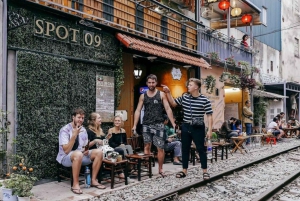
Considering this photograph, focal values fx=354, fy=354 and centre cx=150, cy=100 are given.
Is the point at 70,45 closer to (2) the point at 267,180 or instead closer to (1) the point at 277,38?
(2) the point at 267,180

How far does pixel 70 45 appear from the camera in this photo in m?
7.96

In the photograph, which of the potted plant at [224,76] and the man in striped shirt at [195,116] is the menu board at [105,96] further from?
the potted plant at [224,76]

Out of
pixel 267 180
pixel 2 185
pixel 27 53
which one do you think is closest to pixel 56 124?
pixel 27 53

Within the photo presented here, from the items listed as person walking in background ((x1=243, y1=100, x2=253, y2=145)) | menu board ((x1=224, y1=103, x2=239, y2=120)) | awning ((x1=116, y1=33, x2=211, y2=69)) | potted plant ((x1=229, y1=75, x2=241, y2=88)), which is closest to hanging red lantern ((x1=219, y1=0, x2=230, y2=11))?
potted plant ((x1=229, y1=75, x2=241, y2=88))

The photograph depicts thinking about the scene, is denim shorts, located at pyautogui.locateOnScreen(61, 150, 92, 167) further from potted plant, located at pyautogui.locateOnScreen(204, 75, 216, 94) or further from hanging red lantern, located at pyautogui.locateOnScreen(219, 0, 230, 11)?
hanging red lantern, located at pyautogui.locateOnScreen(219, 0, 230, 11)

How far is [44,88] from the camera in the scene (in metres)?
7.19

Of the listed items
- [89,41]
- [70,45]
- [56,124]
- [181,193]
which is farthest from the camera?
[89,41]

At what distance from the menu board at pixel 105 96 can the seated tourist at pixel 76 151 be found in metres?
2.02

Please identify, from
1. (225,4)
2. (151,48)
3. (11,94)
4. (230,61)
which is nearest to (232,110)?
(230,61)

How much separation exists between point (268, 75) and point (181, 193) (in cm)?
2011

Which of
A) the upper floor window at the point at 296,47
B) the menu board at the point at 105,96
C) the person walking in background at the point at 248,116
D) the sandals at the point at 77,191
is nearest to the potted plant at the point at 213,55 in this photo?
the person walking in background at the point at 248,116

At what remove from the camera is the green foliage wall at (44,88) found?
676 centimetres

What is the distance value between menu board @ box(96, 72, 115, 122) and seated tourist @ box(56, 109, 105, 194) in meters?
2.02

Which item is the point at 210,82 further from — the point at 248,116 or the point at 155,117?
the point at 155,117
